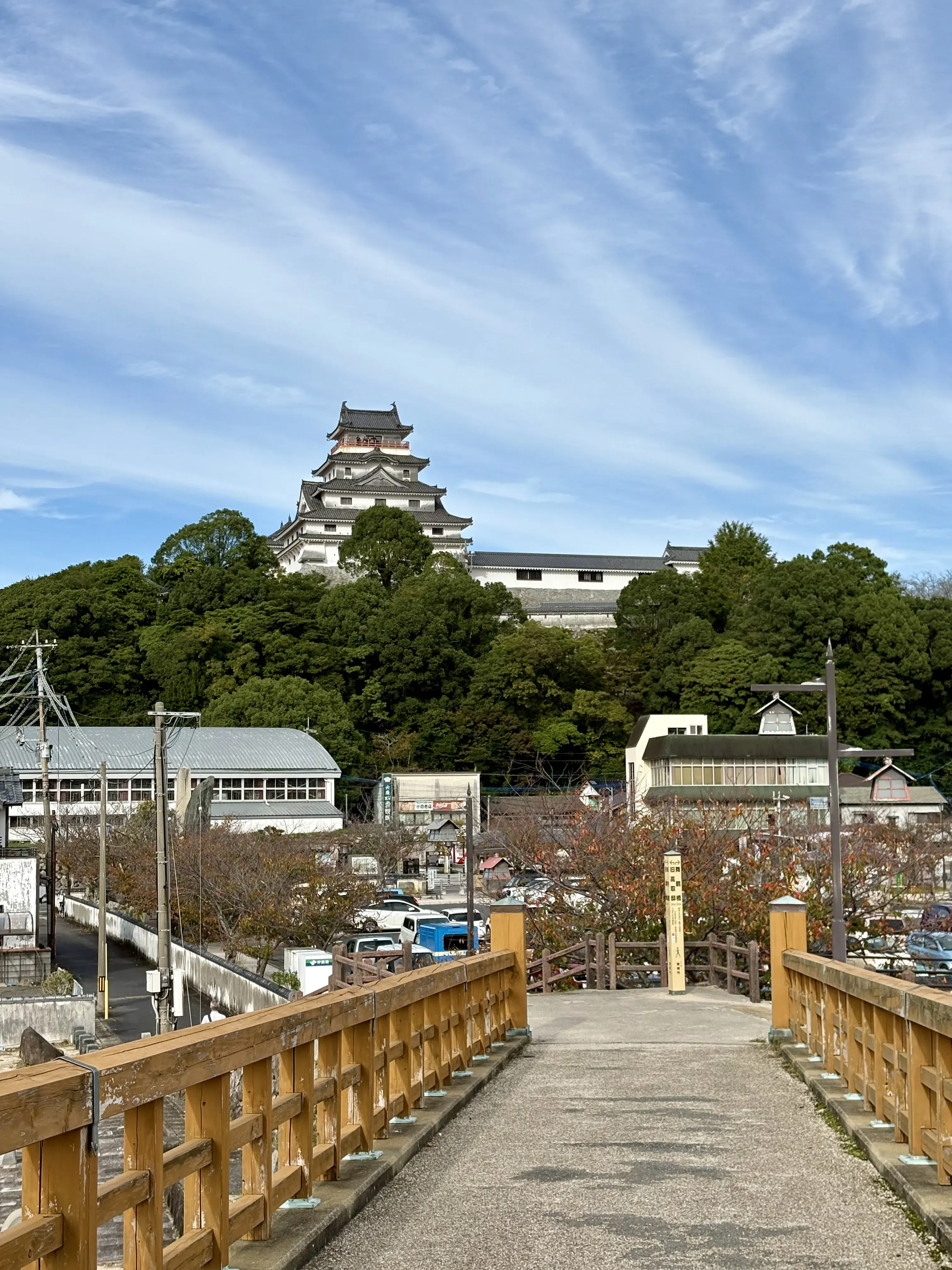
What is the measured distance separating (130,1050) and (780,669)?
76.8m

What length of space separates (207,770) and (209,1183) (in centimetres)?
6817

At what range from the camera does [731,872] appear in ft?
89.6

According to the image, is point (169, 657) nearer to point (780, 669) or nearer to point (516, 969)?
point (780, 669)

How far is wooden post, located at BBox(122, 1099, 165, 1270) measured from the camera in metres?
4.43

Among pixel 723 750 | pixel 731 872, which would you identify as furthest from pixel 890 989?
pixel 723 750

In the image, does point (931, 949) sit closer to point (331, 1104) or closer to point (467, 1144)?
point (467, 1144)

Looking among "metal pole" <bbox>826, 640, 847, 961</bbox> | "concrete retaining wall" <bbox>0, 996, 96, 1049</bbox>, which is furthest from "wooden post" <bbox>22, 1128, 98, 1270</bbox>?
"concrete retaining wall" <bbox>0, 996, 96, 1049</bbox>

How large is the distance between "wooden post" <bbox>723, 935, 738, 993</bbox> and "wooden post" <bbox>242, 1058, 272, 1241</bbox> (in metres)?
15.1

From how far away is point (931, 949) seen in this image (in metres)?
29.8

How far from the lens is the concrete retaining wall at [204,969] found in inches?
1046

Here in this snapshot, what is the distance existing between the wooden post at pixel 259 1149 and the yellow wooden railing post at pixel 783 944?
7965 mm

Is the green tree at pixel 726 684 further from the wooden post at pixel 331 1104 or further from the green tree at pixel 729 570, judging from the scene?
the wooden post at pixel 331 1104

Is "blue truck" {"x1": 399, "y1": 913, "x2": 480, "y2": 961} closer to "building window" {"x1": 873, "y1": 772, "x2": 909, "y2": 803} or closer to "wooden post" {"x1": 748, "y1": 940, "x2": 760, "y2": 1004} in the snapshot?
"wooden post" {"x1": 748, "y1": 940, "x2": 760, "y2": 1004}

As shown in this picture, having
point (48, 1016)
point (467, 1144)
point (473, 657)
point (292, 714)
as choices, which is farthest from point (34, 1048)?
point (473, 657)
